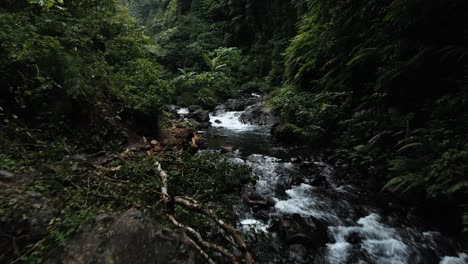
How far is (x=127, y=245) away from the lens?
2639 mm

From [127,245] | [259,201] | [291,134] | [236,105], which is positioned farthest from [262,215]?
[236,105]

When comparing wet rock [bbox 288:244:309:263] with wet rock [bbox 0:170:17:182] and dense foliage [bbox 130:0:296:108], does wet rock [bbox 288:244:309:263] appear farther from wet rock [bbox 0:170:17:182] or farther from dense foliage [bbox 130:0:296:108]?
dense foliage [bbox 130:0:296:108]

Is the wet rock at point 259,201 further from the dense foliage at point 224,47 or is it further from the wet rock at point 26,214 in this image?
the dense foliage at point 224,47

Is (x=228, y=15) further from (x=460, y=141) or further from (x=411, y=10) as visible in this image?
(x=460, y=141)

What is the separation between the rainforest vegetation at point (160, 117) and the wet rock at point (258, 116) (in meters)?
1.80

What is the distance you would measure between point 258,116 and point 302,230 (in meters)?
9.03

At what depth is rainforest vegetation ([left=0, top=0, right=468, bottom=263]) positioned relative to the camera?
3.35 meters

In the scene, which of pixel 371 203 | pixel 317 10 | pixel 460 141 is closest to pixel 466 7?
pixel 460 141

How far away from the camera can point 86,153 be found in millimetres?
4980

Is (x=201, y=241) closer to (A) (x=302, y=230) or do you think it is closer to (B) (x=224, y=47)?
(A) (x=302, y=230)

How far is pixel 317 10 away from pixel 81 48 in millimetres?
7910

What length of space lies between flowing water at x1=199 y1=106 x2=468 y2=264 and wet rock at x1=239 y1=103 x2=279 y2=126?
16.6ft

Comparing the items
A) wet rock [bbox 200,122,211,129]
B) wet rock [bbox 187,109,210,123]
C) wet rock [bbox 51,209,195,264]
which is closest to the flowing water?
wet rock [bbox 51,209,195,264]

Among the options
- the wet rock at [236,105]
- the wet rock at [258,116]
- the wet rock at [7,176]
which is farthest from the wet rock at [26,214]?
the wet rock at [236,105]
